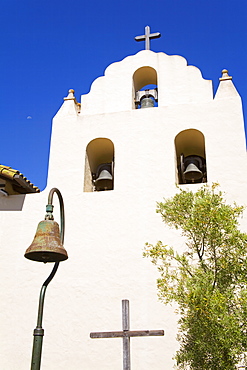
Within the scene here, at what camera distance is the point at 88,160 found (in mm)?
10117

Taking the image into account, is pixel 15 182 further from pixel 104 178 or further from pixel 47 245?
pixel 47 245

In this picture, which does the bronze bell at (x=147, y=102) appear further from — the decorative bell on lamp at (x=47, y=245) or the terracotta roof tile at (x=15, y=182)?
the decorative bell on lamp at (x=47, y=245)

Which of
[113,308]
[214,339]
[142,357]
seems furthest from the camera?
[113,308]

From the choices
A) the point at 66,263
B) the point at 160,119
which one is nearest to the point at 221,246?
the point at 66,263

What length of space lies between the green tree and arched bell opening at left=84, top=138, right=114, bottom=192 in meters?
3.39

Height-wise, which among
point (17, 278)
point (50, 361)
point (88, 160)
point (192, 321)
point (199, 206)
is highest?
point (88, 160)

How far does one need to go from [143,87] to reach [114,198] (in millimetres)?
3724

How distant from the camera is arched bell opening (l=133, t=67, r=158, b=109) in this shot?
34.8ft

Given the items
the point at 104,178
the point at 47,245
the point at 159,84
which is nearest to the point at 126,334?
the point at 47,245

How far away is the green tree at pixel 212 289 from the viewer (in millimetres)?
5441

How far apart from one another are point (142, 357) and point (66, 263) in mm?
2337

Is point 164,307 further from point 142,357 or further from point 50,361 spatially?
point 50,361

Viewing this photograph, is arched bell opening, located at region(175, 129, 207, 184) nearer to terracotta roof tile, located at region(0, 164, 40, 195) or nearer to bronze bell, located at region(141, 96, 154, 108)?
bronze bell, located at region(141, 96, 154, 108)

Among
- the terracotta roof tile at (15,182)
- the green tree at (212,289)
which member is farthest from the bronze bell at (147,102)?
the green tree at (212,289)
